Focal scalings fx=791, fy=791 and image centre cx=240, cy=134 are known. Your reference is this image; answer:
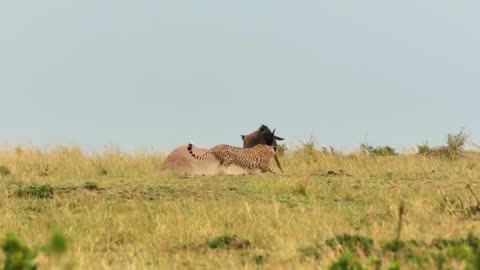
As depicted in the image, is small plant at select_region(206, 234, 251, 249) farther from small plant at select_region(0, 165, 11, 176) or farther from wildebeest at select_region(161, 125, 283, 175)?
small plant at select_region(0, 165, 11, 176)

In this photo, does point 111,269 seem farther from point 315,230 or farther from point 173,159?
point 173,159

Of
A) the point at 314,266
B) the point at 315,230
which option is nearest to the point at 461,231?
the point at 315,230

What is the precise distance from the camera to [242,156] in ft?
42.2

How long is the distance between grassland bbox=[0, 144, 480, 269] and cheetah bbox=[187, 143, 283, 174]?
3.58 ft

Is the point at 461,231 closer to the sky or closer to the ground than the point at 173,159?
closer to the ground

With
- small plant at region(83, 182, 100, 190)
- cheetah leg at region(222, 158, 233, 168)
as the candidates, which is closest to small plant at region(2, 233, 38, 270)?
small plant at region(83, 182, 100, 190)

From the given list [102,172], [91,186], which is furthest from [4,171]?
[91,186]

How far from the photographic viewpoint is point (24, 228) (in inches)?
278

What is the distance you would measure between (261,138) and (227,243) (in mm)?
8809

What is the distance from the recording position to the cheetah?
1277 centimetres

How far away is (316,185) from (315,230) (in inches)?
131

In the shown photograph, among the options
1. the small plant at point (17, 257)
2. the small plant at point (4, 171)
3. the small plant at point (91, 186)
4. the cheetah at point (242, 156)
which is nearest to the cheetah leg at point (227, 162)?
the cheetah at point (242, 156)

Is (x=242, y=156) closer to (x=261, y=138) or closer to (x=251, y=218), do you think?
(x=261, y=138)

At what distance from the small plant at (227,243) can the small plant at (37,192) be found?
146 inches
